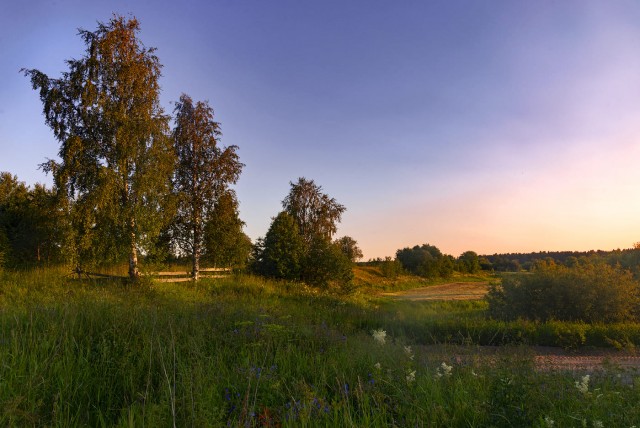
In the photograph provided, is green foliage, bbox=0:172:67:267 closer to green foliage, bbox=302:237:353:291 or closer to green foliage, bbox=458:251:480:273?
green foliage, bbox=302:237:353:291

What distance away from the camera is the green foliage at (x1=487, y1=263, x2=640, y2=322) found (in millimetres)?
15859

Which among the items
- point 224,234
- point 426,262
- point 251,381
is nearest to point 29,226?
point 224,234

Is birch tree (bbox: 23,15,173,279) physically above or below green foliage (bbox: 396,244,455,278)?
above

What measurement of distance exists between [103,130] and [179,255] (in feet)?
27.4

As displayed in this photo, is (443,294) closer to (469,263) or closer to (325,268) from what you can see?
(325,268)

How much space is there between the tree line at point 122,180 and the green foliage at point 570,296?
1473 cm

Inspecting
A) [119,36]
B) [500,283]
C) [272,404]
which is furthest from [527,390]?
[119,36]

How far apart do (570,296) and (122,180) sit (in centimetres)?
1980

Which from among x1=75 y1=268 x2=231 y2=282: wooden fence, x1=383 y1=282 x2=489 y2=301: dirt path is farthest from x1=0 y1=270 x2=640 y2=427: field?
x1=383 y1=282 x2=489 y2=301: dirt path

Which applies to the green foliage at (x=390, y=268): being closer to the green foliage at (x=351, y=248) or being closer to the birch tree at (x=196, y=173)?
the green foliage at (x=351, y=248)

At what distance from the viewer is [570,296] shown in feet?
53.1

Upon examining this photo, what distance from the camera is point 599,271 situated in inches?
659

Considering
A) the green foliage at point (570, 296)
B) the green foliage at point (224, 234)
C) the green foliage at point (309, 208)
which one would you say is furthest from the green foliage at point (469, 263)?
the green foliage at point (570, 296)

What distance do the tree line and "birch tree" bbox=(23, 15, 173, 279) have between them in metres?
0.05
